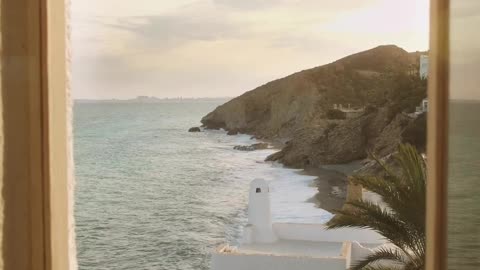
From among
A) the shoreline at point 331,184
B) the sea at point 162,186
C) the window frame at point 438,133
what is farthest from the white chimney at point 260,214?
the window frame at point 438,133

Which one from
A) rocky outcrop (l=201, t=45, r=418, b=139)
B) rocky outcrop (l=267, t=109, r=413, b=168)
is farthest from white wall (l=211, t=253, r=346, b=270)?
rocky outcrop (l=201, t=45, r=418, b=139)

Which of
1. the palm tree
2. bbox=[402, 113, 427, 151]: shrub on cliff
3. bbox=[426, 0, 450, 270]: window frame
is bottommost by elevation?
the palm tree

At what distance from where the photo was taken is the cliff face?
1224 centimetres

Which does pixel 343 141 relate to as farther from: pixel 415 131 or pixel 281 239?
pixel 281 239

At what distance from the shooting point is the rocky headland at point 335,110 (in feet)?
38.1

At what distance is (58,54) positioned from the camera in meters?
0.95

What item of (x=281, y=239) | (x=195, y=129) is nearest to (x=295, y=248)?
(x=281, y=239)

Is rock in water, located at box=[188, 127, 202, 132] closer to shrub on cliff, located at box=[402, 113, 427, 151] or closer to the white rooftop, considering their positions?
shrub on cliff, located at box=[402, 113, 427, 151]

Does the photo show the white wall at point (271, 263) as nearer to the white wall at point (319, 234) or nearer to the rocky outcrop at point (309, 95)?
the white wall at point (319, 234)

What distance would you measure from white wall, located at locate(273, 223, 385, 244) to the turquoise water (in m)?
7.45

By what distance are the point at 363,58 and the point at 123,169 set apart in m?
8.06

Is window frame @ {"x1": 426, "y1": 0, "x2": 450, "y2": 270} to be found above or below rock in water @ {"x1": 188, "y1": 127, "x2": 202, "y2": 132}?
above

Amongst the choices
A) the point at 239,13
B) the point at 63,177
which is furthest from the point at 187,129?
the point at 63,177

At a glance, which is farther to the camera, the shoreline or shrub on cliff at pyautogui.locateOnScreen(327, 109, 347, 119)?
shrub on cliff at pyautogui.locateOnScreen(327, 109, 347, 119)
